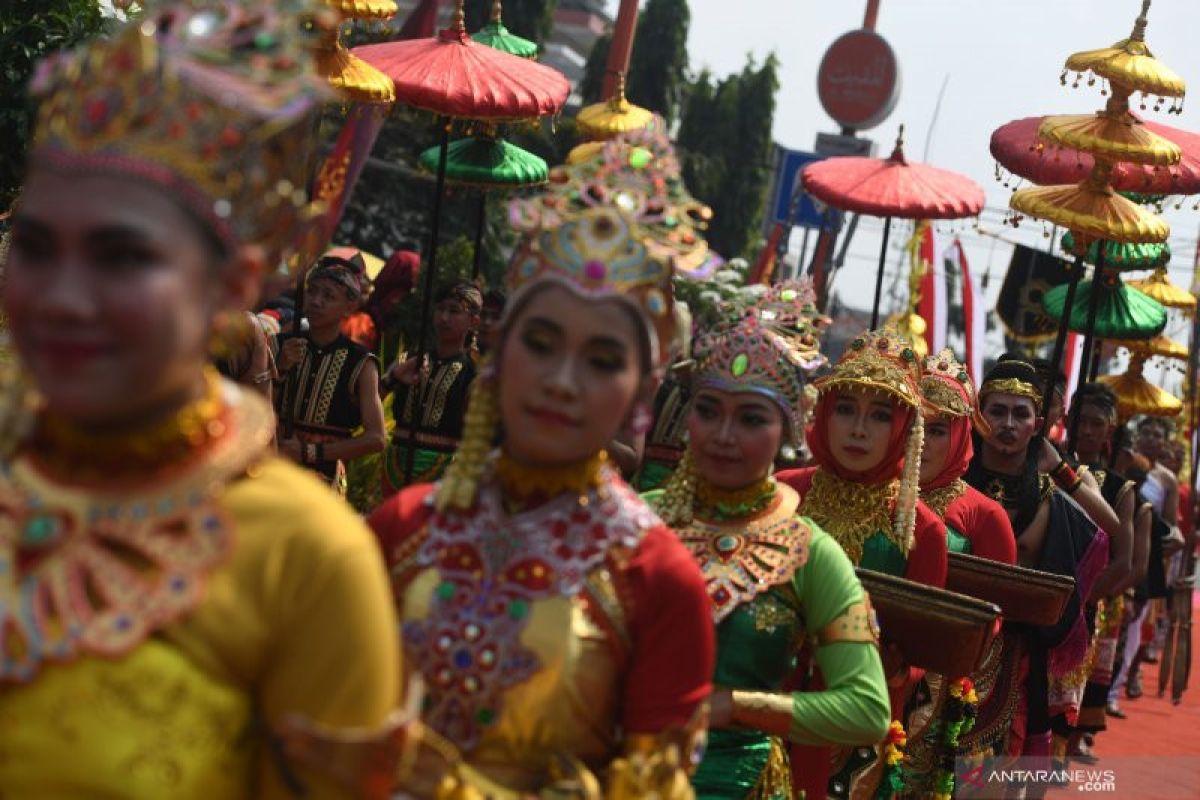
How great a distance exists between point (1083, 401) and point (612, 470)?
8.52 metres

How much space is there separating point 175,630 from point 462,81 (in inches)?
255

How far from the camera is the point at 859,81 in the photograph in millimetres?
31984

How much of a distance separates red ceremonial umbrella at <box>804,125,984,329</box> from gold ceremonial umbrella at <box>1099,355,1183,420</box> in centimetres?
437

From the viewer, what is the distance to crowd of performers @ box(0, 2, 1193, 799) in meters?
2.35

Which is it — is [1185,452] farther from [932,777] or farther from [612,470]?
[612,470]

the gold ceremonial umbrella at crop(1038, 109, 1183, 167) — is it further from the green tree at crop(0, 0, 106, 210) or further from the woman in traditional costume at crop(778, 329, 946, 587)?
the green tree at crop(0, 0, 106, 210)

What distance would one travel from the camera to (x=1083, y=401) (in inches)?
451

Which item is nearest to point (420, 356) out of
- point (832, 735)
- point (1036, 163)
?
point (1036, 163)

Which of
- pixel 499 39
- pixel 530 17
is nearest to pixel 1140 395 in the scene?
pixel 499 39

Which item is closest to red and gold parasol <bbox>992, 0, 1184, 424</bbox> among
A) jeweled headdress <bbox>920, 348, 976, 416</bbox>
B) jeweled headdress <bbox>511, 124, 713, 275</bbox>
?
jeweled headdress <bbox>920, 348, 976, 416</bbox>

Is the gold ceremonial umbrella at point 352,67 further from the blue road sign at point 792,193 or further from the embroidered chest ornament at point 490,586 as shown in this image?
the blue road sign at point 792,193

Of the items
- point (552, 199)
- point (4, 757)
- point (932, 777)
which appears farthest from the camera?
point (932, 777)

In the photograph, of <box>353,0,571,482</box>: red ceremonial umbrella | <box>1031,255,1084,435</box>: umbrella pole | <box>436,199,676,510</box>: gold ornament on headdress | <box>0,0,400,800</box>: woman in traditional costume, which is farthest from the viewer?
<box>1031,255,1084,435</box>: umbrella pole

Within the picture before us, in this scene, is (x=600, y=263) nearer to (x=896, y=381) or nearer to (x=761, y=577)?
(x=761, y=577)
